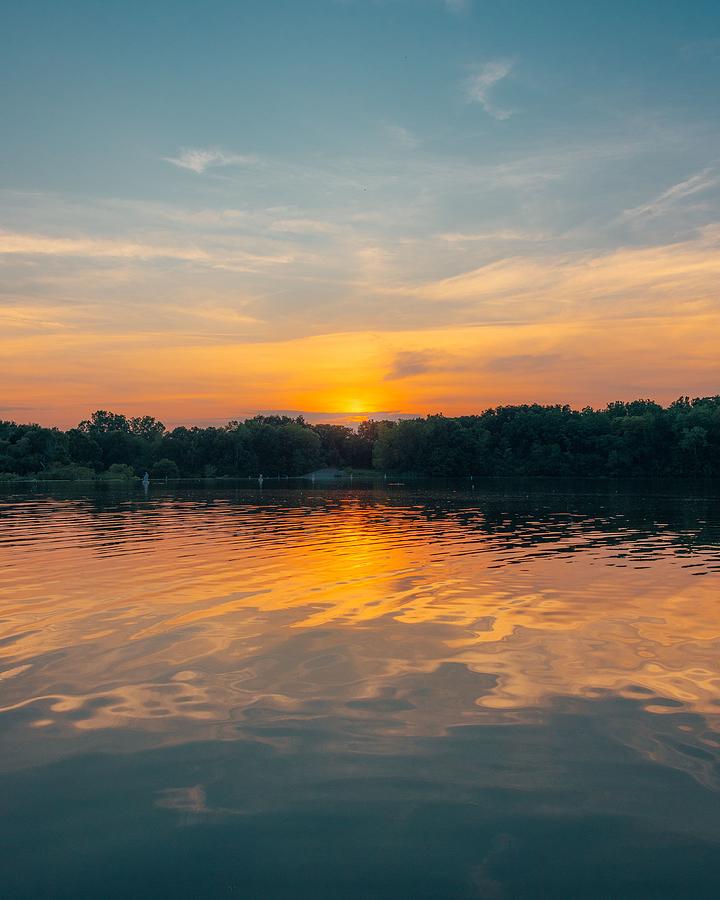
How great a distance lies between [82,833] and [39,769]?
2212 millimetres

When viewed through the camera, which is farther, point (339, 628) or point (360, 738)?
point (339, 628)

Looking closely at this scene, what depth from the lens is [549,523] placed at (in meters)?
53.5

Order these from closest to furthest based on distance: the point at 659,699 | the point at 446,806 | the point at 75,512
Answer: the point at 446,806, the point at 659,699, the point at 75,512

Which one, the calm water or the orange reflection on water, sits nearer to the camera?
the calm water

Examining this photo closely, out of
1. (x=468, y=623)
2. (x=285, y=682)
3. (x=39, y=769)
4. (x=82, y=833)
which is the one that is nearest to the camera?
(x=82, y=833)

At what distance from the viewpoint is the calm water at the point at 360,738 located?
803cm

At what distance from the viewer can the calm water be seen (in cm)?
803

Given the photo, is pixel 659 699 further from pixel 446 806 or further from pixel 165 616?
pixel 165 616

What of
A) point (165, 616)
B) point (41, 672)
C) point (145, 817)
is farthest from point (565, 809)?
point (165, 616)

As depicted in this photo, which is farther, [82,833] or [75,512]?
[75,512]

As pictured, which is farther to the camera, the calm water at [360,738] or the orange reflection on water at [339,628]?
the orange reflection on water at [339,628]

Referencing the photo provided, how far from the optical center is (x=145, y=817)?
907 centimetres

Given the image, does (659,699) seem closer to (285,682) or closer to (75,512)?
(285,682)

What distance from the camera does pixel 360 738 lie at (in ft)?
37.9
